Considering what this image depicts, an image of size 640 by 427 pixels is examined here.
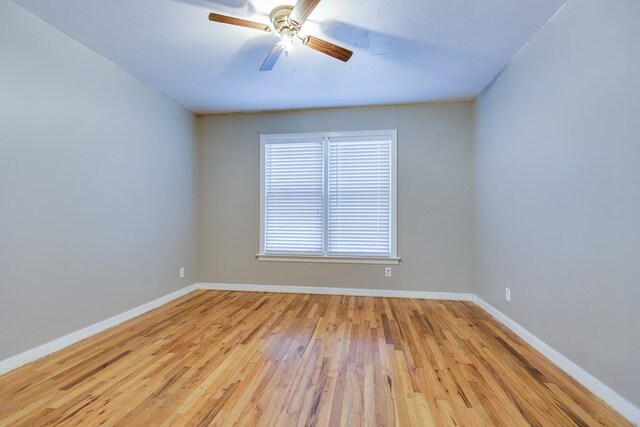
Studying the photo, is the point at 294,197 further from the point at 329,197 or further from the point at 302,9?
the point at 302,9

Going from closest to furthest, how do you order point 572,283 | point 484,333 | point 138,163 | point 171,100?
point 572,283 < point 484,333 < point 138,163 < point 171,100

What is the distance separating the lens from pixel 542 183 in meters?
2.23

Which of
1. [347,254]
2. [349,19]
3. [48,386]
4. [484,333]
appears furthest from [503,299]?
[48,386]

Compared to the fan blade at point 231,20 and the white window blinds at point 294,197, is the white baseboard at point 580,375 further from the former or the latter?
the fan blade at point 231,20

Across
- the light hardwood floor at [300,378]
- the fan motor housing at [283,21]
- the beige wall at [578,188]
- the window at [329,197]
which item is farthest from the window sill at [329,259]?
the fan motor housing at [283,21]

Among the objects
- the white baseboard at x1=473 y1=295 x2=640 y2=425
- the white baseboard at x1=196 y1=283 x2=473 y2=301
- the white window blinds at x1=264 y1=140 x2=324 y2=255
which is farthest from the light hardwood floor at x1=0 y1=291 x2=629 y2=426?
the white window blinds at x1=264 y1=140 x2=324 y2=255

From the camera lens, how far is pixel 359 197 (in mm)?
3879

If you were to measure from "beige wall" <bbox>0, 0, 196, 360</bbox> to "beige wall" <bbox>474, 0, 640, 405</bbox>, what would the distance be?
153 inches

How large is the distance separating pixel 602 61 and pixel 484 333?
7.41 ft

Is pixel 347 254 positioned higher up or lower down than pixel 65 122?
lower down

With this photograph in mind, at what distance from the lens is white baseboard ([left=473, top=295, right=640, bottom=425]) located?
4.85 feet

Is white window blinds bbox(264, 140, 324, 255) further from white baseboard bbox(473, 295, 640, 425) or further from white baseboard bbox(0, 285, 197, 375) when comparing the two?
white baseboard bbox(473, 295, 640, 425)

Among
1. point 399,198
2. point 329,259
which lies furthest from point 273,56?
point 329,259

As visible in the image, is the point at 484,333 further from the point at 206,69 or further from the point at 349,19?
the point at 206,69
